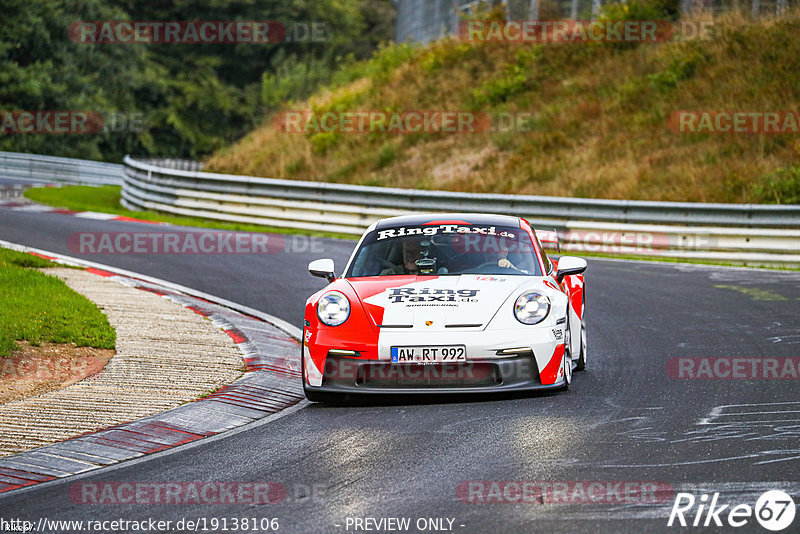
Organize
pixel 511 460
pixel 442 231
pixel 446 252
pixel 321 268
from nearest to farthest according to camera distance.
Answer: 1. pixel 511 460
2. pixel 321 268
3. pixel 446 252
4. pixel 442 231

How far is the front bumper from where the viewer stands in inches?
293

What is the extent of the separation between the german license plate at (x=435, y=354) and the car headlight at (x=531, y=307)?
55 cm

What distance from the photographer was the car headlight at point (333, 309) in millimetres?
7793

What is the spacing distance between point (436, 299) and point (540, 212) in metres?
12.3

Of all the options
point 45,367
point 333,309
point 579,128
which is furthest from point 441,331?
point 579,128

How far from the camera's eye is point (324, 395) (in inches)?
307

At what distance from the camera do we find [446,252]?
8.82 metres

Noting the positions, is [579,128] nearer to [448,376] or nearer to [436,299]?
[436,299]

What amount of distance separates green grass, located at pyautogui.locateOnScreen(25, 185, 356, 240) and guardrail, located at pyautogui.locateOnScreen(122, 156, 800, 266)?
19cm

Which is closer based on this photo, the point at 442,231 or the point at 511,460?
the point at 511,460

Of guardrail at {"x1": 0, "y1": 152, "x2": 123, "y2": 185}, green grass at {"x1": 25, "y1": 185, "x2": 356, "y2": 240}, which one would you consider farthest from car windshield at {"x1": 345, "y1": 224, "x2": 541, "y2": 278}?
guardrail at {"x1": 0, "y1": 152, "x2": 123, "y2": 185}

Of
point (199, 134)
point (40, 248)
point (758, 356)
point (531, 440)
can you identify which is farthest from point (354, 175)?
point (199, 134)

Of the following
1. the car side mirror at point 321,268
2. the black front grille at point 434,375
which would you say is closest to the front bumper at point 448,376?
the black front grille at point 434,375

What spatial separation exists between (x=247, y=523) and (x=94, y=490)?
1085mm
